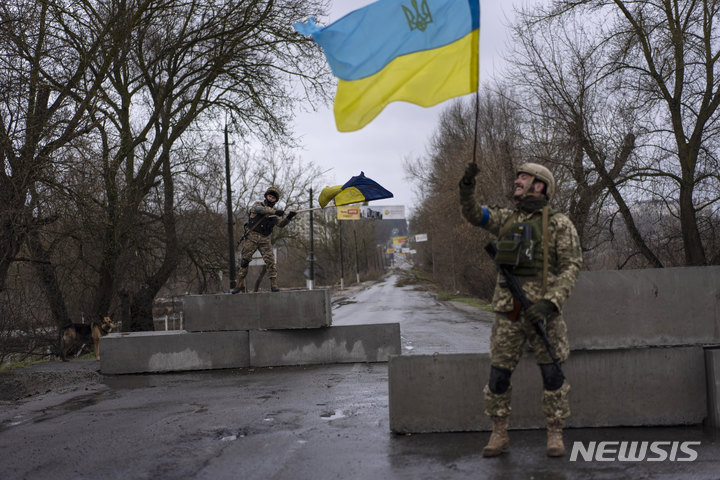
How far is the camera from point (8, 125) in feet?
38.3

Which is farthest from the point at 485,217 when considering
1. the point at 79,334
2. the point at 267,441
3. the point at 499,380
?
the point at 79,334

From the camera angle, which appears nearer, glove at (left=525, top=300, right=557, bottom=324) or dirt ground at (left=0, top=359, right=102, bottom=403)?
glove at (left=525, top=300, right=557, bottom=324)

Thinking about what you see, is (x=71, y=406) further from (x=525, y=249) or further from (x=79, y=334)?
(x=79, y=334)

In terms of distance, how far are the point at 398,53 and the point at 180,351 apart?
7.14 meters

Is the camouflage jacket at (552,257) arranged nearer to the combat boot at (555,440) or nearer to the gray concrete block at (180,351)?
the combat boot at (555,440)

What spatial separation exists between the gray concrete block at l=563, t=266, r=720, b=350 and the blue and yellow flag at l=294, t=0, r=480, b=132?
85.6 inches

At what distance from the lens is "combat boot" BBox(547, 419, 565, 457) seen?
495cm

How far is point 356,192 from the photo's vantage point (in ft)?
38.1

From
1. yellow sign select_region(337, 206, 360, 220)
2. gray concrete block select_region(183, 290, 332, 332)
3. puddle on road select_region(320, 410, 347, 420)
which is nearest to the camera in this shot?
puddle on road select_region(320, 410, 347, 420)

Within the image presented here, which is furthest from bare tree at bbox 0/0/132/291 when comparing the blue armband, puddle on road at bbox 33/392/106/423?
the blue armband

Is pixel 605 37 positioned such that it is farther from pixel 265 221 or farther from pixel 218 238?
pixel 218 238

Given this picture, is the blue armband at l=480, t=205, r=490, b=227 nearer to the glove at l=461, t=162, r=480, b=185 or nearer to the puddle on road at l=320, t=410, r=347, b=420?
the glove at l=461, t=162, r=480, b=185

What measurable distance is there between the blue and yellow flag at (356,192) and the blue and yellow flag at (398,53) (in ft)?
17.3

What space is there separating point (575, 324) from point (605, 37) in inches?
603
